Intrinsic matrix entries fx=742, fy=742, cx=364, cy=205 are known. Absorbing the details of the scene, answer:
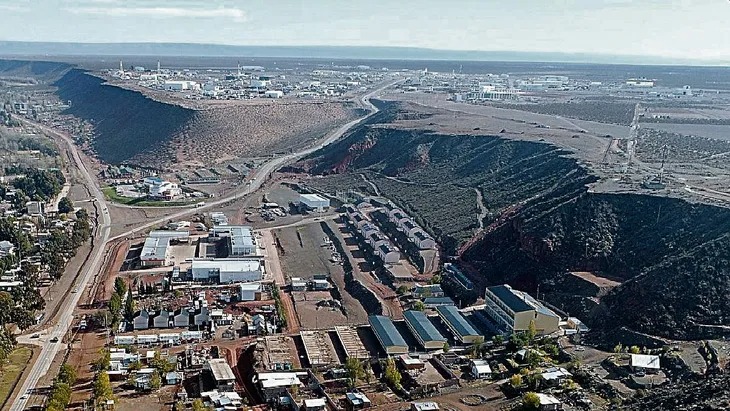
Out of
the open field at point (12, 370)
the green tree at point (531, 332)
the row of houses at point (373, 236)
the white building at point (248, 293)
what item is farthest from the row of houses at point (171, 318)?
the green tree at point (531, 332)

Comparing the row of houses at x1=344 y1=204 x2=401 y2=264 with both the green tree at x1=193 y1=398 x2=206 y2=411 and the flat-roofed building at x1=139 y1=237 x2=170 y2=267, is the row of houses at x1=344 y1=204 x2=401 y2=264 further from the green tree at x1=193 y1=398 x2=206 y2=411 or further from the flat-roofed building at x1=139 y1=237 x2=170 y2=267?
the green tree at x1=193 y1=398 x2=206 y2=411

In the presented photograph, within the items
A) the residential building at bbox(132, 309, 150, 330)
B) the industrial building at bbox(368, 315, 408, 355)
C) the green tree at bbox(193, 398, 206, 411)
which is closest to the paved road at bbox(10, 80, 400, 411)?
the residential building at bbox(132, 309, 150, 330)

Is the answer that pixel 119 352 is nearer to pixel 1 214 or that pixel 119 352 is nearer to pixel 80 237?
pixel 80 237

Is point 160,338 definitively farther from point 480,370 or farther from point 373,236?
point 373,236

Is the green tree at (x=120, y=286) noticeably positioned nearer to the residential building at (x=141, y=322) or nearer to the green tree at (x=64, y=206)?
the residential building at (x=141, y=322)

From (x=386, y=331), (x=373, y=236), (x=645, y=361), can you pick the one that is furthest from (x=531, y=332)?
(x=373, y=236)
